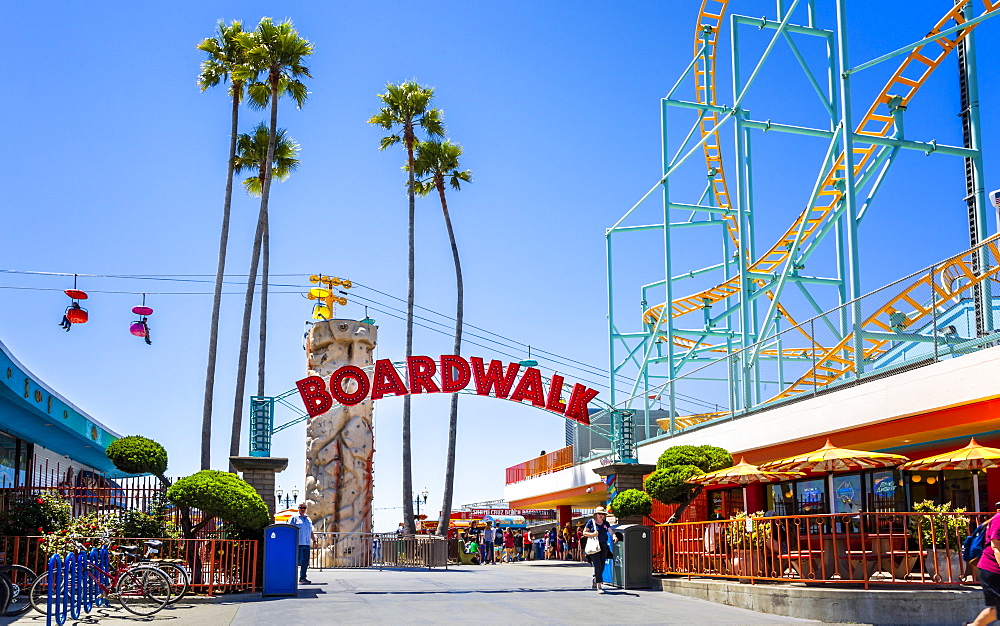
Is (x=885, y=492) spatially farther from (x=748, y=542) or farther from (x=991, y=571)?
(x=991, y=571)

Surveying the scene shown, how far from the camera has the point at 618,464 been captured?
2242cm

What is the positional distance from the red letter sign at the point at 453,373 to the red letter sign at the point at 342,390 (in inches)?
69.0

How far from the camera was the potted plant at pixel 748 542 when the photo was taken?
616 inches

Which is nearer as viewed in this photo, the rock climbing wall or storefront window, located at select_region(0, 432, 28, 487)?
storefront window, located at select_region(0, 432, 28, 487)

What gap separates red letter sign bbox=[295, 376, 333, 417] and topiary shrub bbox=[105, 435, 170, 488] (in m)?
4.60

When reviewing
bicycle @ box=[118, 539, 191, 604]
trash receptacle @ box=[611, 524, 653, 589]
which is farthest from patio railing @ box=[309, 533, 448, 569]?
bicycle @ box=[118, 539, 191, 604]

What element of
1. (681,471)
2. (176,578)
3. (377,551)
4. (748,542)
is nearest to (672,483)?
(681,471)

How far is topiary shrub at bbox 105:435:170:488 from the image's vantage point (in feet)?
60.1

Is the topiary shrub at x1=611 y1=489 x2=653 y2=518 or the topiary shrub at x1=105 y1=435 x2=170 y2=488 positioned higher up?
the topiary shrub at x1=105 y1=435 x2=170 y2=488

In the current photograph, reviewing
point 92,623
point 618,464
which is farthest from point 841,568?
point 92,623

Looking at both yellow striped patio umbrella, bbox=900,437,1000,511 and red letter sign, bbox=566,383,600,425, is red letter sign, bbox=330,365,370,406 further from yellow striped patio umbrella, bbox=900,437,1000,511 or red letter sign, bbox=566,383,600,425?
yellow striped patio umbrella, bbox=900,437,1000,511

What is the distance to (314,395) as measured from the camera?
75.9ft

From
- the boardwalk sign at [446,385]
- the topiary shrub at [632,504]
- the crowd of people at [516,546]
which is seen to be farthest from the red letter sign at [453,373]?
the crowd of people at [516,546]

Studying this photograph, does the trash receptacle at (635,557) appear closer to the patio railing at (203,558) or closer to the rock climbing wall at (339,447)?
the patio railing at (203,558)
